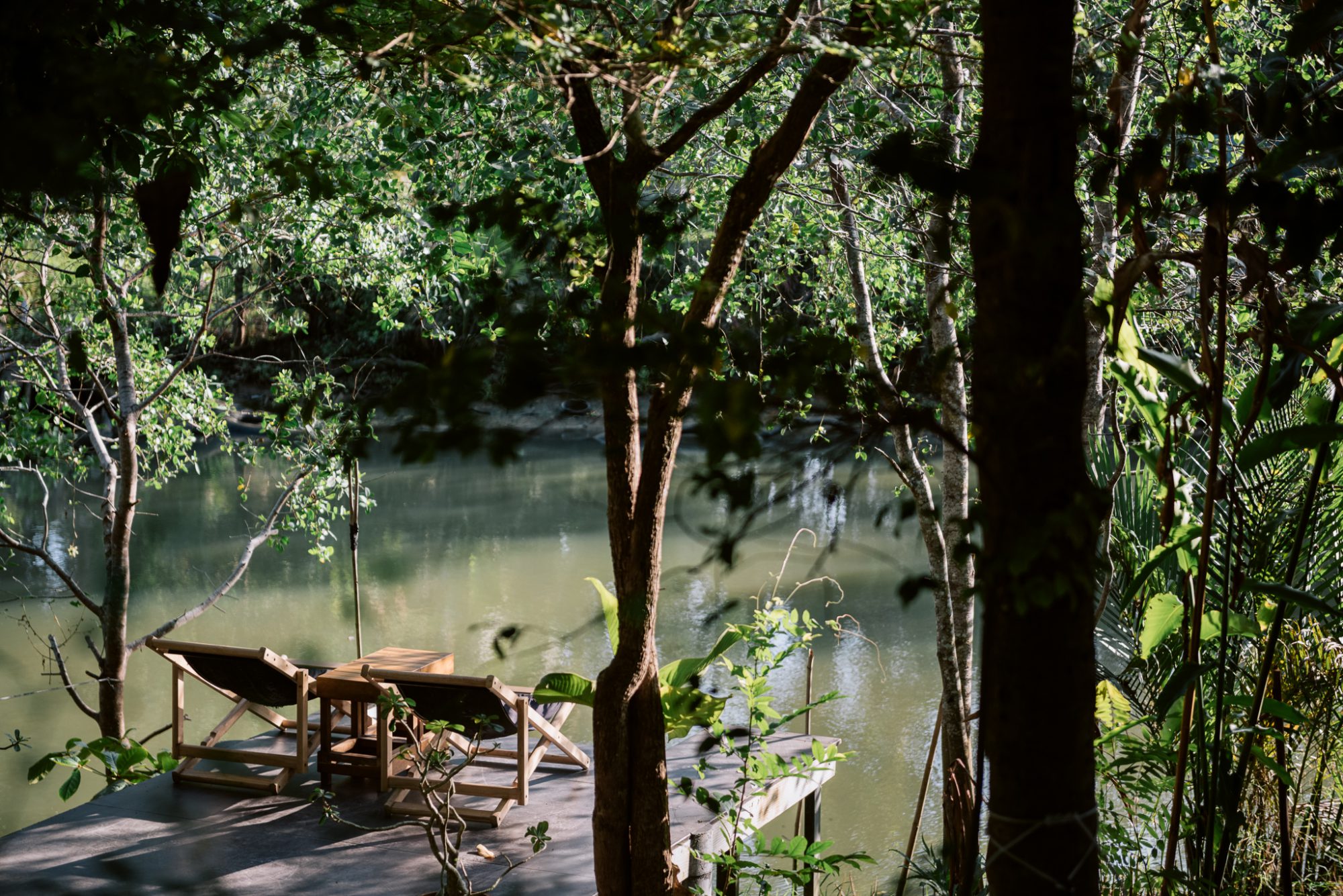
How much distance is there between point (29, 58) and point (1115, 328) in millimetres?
1370

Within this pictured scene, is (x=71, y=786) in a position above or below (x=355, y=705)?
below

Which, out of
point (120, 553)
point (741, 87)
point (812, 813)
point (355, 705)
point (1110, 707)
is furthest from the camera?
point (120, 553)

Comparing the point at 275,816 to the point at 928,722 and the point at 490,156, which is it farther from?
the point at 928,722

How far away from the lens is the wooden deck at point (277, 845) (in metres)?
3.88

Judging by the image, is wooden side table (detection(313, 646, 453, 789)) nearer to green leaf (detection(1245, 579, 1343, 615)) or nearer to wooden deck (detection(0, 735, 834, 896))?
wooden deck (detection(0, 735, 834, 896))

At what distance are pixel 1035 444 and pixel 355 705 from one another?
14.5 feet

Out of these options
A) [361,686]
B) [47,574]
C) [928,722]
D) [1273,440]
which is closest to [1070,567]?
[1273,440]

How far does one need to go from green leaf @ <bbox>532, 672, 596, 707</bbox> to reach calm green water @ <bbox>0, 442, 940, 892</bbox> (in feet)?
3.89

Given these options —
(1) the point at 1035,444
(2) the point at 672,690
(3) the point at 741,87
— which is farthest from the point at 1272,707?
(2) the point at 672,690

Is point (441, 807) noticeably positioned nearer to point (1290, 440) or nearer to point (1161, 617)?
point (1161, 617)

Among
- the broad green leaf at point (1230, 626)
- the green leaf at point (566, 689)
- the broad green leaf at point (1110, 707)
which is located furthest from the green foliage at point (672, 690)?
the broad green leaf at point (1230, 626)

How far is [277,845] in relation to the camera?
423 centimetres

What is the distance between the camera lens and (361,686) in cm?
463

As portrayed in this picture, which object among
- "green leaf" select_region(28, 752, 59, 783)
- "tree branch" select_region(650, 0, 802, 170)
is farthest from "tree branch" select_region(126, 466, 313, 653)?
"tree branch" select_region(650, 0, 802, 170)
